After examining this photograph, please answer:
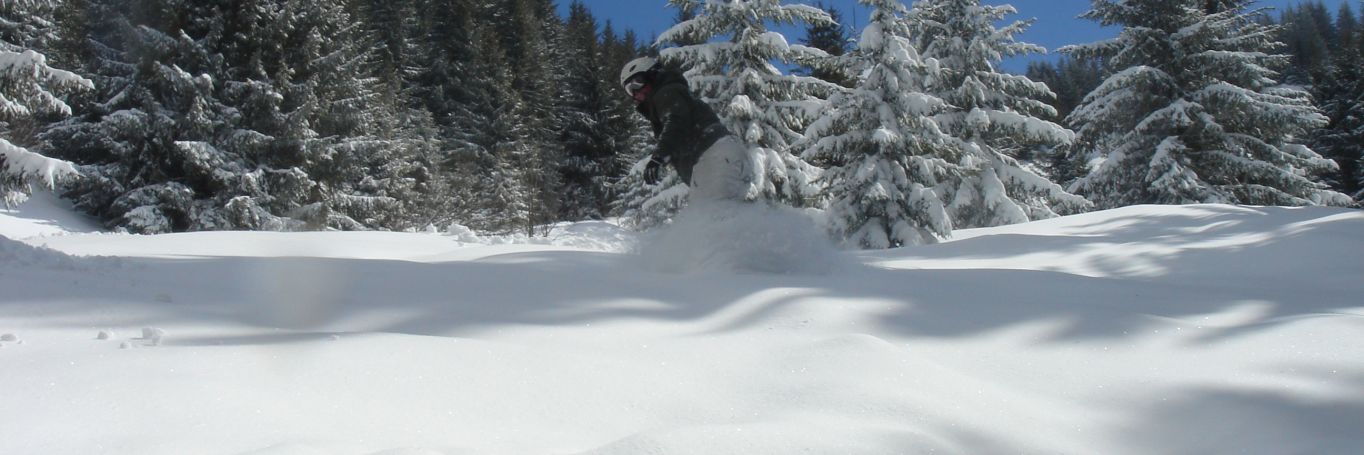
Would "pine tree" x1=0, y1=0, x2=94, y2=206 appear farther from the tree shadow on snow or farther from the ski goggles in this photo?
the ski goggles

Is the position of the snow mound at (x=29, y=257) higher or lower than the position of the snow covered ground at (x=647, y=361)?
higher

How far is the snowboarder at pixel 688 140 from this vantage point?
4664 millimetres

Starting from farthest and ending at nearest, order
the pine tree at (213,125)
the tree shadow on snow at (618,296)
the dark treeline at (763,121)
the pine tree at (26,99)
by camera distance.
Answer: the pine tree at (213,125) → the dark treeline at (763,121) → the pine tree at (26,99) → the tree shadow on snow at (618,296)

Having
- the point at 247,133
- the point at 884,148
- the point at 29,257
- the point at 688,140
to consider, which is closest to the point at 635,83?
the point at 688,140

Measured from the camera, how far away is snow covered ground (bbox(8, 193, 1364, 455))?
1661 mm

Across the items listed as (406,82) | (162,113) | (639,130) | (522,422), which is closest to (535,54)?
(406,82)

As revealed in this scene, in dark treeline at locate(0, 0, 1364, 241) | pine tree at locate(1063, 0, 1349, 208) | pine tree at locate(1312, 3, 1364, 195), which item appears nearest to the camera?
dark treeline at locate(0, 0, 1364, 241)

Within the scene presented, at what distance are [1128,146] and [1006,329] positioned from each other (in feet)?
63.3

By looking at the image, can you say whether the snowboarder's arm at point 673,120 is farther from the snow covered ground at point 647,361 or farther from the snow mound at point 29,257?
the snow mound at point 29,257

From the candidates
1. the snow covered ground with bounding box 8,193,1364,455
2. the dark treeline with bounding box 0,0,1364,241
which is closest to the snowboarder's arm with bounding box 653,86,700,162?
the snow covered ground with bounding box 8,193,1364,455

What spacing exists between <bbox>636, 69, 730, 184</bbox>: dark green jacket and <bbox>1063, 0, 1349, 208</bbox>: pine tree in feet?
54.4

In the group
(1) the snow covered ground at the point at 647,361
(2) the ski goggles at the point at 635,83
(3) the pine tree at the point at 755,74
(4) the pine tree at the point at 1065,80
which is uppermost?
(4) the pine tree at the point at 1065,80

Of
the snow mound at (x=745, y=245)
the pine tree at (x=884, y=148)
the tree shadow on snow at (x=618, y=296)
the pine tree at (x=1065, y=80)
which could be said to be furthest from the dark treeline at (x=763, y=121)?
the pine tree at (x=1065, y=80)

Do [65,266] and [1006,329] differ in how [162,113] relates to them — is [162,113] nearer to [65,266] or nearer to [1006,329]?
[65,266]
